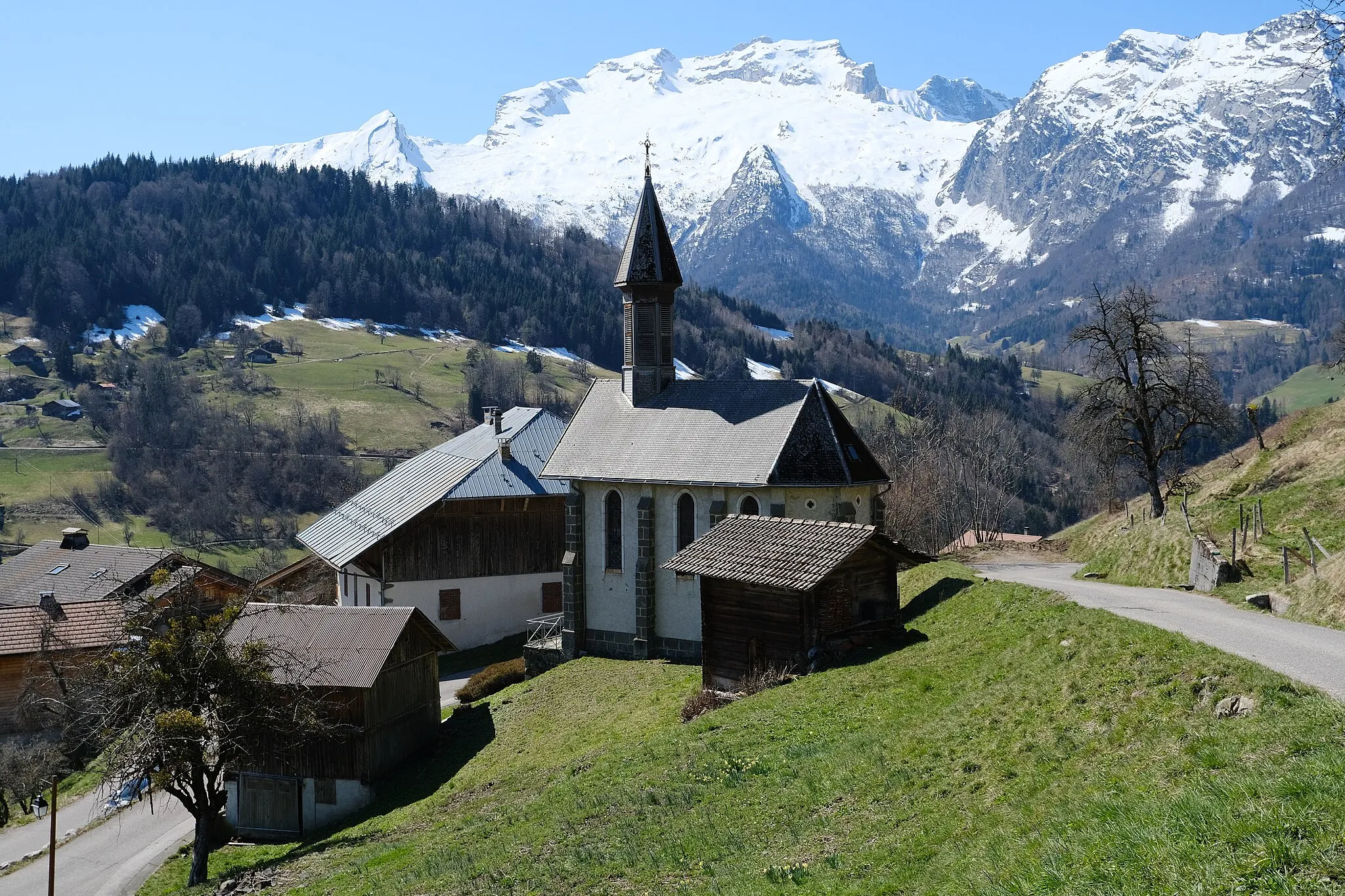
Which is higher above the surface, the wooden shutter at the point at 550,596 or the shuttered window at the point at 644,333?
the shuttered window at the point at 644,333

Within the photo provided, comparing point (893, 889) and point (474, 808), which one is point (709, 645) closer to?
point (474, 808)

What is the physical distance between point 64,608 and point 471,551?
1771 centimetres

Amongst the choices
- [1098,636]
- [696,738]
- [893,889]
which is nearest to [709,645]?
[696,738]

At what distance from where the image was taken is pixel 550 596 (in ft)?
175

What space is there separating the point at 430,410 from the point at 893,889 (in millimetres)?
161877

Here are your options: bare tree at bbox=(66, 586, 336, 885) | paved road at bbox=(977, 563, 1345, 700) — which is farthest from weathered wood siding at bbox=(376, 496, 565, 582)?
paved road at bbox=(977, 563, 1345, 700)

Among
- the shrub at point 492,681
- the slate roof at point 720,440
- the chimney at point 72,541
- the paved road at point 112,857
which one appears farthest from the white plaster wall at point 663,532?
the chimney at point 72,541

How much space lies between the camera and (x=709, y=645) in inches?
1239

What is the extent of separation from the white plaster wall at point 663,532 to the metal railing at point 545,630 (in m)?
2.13

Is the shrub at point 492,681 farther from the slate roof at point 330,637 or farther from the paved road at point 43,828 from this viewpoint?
the paved road at point 43,828

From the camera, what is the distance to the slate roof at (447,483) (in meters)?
52.2

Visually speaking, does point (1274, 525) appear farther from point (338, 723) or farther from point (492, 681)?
point (338, 723)

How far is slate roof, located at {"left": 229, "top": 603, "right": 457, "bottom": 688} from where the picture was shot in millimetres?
33719

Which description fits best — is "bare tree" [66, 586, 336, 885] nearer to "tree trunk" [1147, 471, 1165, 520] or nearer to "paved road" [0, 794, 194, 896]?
"paved road" [0, 794, 194, 896]
